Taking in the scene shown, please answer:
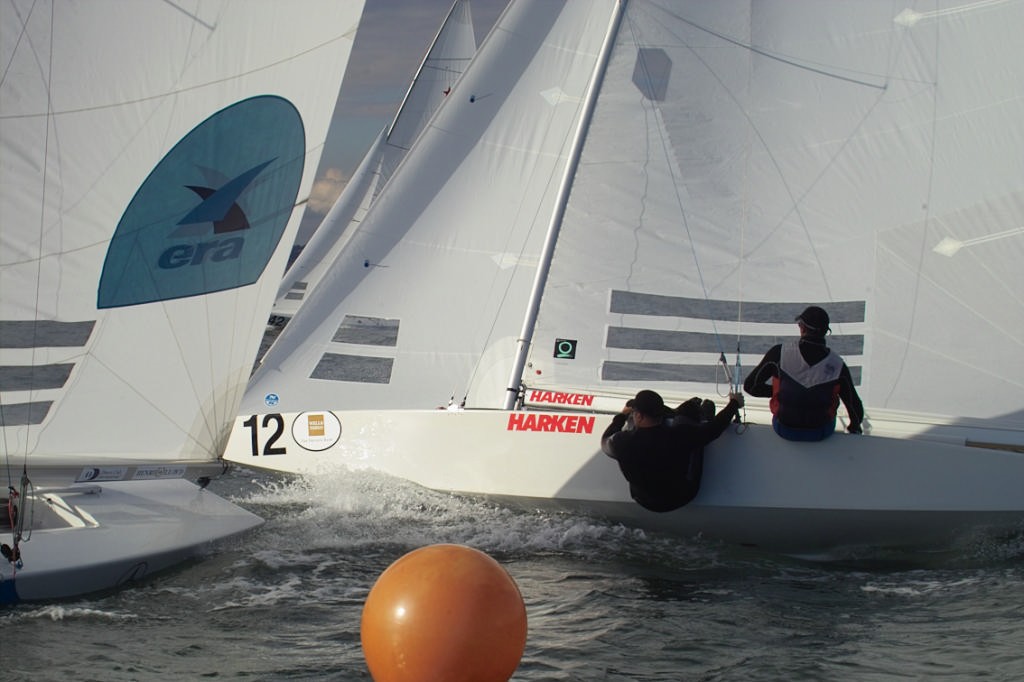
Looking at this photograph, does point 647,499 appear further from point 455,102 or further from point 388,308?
point 455,102

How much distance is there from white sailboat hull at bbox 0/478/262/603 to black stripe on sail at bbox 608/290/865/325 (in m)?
2.70

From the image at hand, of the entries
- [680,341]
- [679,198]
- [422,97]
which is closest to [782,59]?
[679,198]

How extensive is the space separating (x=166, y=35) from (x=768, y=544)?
13.0 feet

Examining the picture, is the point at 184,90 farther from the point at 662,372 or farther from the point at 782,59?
the point at 782,59

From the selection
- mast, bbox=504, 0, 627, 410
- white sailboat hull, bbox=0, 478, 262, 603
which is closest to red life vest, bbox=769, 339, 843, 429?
mast, bbox=504, 0, 627, 410

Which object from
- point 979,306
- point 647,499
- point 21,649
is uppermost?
point 979,306

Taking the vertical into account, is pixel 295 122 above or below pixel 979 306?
above

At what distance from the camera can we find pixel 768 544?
655cm

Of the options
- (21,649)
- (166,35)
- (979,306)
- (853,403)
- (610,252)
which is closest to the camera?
(21,649)

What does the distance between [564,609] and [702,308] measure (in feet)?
8.60

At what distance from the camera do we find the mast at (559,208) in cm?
747

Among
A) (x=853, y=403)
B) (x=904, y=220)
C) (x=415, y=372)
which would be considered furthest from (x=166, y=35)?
(x=904, y=220)

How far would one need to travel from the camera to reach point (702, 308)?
7480mm

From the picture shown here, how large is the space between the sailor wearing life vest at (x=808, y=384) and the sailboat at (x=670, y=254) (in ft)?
0.71
